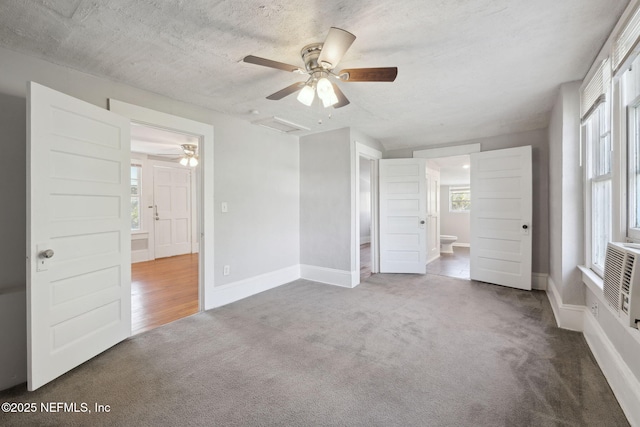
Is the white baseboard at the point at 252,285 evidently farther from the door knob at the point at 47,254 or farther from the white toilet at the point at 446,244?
the white toilet at the point at 446,244

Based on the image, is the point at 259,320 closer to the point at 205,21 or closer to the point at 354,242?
the point at 354,242

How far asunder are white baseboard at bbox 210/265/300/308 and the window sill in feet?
11.1

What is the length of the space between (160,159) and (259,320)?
17.6 feet

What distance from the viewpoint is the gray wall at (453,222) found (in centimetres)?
841

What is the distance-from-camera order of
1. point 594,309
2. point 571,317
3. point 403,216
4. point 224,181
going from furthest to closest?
1. point 403,216
2. point 224,181
3. point 571,317
4. point 594,309

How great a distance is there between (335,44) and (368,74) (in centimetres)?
37

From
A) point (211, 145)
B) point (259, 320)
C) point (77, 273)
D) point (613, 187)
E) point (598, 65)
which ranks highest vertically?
point (598, 65)

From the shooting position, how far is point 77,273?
210cm

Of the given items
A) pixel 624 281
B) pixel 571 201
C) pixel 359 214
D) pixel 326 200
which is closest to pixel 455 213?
pixel 359 214

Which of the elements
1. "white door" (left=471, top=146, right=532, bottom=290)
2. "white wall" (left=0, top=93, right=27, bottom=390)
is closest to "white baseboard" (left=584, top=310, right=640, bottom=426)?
"white door" (left=471, top=146, right=532, bottom=290)

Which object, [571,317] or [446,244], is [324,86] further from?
[446,244]

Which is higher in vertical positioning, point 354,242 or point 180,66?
point 180,66

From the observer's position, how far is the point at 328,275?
427cm

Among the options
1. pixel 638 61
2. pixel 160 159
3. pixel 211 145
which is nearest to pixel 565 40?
pixel 638 61
